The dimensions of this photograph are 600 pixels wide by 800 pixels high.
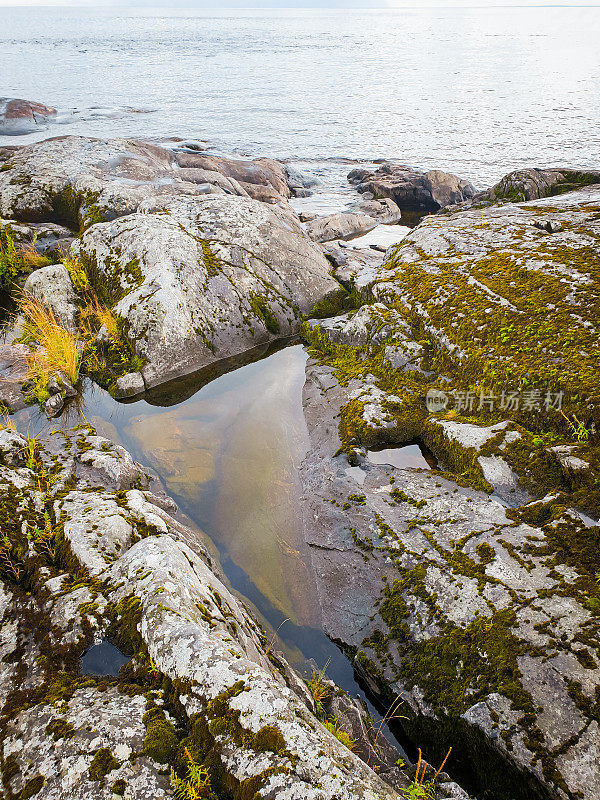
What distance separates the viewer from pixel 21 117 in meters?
38.7

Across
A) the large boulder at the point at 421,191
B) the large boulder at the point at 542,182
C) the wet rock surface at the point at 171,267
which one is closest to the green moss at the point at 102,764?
the wet rock surface at the point at 171,267

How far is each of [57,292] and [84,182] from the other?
6051 millimetres

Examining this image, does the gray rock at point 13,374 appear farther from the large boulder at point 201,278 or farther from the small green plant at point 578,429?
the small green plant at point 578,429

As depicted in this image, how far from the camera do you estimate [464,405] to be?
7715 mm

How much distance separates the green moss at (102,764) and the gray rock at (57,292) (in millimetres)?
9576

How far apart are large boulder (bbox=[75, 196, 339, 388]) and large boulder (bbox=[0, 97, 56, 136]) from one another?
1378 inches

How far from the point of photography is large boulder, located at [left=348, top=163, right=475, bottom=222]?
25469mm

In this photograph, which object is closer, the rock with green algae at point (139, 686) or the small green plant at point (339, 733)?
the rock with green algae at point (139, 686)

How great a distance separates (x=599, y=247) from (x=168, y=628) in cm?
998

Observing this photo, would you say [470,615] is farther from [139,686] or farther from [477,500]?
[139,686]

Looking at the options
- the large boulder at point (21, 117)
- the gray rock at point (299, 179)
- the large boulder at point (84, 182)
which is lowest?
the gray rock at point (299, 179)

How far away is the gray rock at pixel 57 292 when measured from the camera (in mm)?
11000

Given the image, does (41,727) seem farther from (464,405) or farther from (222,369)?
(222,369)

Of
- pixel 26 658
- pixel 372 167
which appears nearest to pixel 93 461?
pixel 26 658
